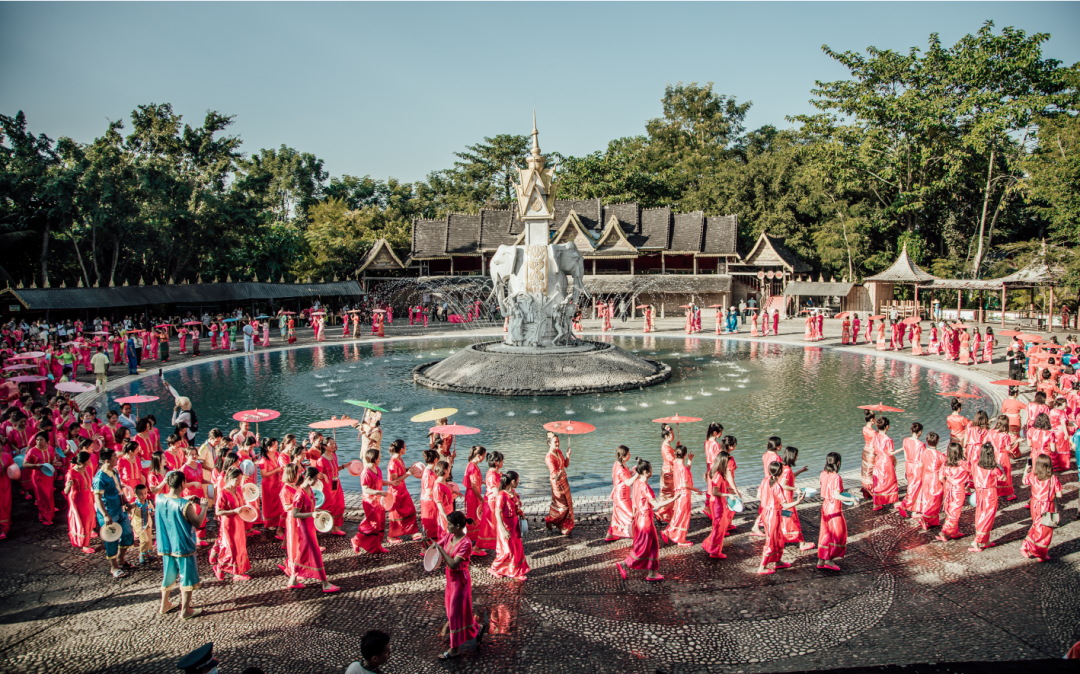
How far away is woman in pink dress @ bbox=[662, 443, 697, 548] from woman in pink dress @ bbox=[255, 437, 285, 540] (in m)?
5.31

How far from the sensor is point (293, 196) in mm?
72375

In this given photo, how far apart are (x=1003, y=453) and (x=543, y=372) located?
12095mm

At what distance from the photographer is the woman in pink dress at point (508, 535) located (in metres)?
7.36

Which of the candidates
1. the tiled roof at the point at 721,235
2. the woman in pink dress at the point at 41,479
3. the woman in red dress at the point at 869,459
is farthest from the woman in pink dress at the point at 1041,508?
the tiled roof at the point at 721,235

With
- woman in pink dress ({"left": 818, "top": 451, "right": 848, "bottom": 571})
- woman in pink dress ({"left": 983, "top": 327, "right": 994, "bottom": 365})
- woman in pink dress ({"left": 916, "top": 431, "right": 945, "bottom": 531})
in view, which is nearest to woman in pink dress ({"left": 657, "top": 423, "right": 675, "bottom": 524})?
woman in pink dress ({"left": 818, "top": 451, "right": 848, "bottom": 571})

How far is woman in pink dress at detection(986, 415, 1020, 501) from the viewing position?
9.39 meters

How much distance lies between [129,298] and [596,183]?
3750 centimetres

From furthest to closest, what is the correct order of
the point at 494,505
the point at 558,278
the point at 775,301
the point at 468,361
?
1. the point at 775,301
2. the point at 558,278
3. the point at 468,361
4. the point at 494,505

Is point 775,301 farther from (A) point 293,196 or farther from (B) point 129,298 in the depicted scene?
(A) point 293,196

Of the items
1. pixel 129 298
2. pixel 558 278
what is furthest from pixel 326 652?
pixel 129 298

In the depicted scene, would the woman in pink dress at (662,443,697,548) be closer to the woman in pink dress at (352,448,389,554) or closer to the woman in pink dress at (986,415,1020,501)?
the woman in pink dress at (352,448,389,554)

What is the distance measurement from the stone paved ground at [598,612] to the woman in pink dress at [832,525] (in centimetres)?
21

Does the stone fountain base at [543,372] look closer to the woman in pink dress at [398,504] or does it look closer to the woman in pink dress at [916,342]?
the woman in pink dress at [398,504]

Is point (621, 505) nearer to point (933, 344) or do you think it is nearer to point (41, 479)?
point (41, 479)
